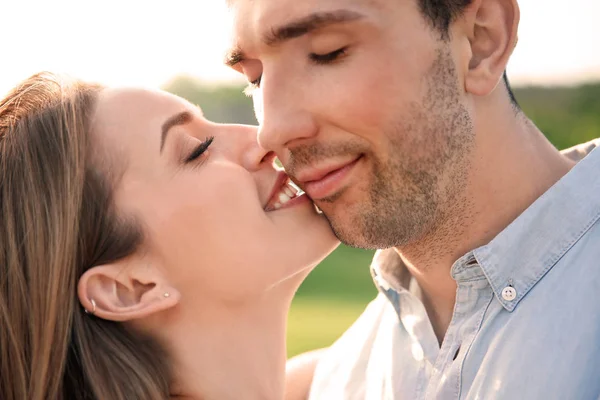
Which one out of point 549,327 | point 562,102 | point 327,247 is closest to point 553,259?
point 549,327

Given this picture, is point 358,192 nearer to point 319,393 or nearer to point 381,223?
point 381,223

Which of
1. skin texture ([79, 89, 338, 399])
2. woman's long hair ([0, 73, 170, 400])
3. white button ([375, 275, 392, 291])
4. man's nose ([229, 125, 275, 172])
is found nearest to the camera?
woman's long hair ([0, 73, 170, 400])

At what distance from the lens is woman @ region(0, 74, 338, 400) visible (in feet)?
7.79

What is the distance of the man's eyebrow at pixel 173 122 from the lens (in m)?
2.56

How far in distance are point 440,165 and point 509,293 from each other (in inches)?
18.3

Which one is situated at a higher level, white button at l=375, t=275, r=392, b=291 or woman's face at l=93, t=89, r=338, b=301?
woman's face at l=93, t=89, r=338, b=301

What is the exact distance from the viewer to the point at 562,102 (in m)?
13.1

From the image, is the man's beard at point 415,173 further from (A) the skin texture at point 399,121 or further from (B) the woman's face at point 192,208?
(B) the woman's face at point 192,208

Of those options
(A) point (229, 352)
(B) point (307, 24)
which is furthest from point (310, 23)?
(A) point (229, 352)

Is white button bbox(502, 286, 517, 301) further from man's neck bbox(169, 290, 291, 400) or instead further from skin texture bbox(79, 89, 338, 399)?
man's neck bbox(169, 290, 291, 400)

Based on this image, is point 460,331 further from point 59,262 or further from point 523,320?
point 59,262

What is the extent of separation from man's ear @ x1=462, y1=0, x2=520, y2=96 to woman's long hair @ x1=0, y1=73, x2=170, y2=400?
3.87 feet

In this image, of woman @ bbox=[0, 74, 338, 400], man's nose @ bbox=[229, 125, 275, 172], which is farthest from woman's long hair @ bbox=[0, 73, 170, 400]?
man's nose @ bbox=[229, 125, 275, 172]

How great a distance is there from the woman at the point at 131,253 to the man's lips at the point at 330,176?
14cm
